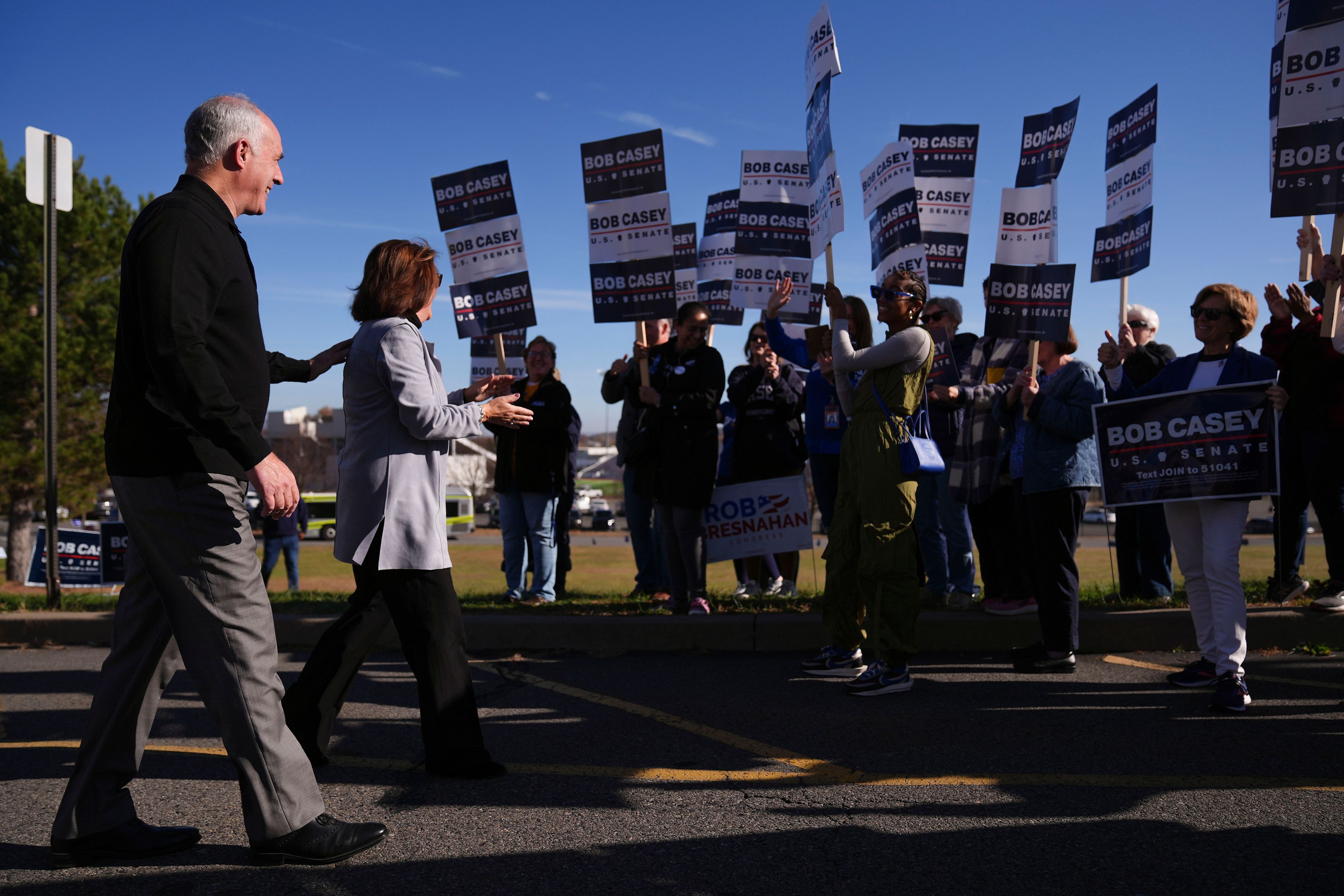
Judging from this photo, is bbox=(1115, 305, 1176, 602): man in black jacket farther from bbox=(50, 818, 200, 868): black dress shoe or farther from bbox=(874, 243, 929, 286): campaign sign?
bbox=(50, 818, 200, 868): black dress shoe

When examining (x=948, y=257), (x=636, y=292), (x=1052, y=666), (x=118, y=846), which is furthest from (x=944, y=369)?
(x=118, y=846)

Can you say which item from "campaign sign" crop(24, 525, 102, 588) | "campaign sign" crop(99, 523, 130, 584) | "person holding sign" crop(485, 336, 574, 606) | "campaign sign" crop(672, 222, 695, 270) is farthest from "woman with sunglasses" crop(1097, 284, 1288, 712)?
"campaign sign" crop(24, 525, 102, 588)

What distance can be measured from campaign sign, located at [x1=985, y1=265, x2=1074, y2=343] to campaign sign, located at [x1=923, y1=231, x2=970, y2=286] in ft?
10.6

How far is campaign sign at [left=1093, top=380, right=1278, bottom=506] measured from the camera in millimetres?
4824

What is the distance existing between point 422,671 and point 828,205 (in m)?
4.54

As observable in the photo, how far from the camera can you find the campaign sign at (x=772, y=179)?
9.90 meters

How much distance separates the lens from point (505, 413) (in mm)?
3754

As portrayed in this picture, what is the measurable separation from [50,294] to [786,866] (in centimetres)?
799

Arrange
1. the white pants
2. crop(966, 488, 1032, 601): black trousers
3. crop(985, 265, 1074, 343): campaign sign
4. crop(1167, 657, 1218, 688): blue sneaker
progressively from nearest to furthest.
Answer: the white pants, crop(1167, 657, 1218, 688): blue sneaker, crop(985, 265, 1074, 343): campaign sign, crop(966, 488, 1032, 601): black trousers

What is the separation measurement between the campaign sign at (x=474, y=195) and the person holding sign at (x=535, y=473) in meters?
1.47

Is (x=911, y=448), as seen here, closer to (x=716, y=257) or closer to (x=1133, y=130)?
(x=1133, y=130)

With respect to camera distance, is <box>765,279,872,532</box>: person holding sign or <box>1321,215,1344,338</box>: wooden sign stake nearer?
<box>1321,215,1344,338</box>: wooden sign stake

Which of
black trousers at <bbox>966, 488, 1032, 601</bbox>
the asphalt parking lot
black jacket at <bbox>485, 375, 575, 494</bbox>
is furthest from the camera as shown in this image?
black jacket at <bbox>485, 375, 575, 494</bbox>

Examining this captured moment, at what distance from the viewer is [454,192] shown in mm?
9102
